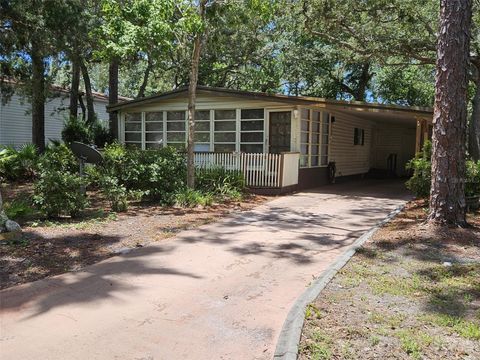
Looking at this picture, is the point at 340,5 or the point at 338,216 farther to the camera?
the point at 340,5

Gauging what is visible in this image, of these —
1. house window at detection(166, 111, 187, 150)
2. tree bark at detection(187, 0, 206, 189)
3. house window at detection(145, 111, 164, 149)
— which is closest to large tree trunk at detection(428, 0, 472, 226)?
tree bark at detection(187, 0, 206, 189)

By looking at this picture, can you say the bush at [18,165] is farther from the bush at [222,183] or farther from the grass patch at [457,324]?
the grass patch at [457,324]

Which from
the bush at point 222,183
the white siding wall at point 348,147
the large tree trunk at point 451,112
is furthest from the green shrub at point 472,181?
the white siding wall at point 348,147

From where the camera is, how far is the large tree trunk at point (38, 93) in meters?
13.8

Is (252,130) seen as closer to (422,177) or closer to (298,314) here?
(422,177)

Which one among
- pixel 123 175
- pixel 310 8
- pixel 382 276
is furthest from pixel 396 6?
pixel 382 276

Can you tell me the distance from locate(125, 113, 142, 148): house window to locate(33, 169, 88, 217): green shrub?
8.86 m

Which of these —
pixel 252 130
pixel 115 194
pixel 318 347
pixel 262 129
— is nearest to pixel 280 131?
pixel 262 129

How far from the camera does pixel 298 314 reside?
3.85 metres

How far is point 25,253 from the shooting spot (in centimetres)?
580

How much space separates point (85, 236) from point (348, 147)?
13.7m

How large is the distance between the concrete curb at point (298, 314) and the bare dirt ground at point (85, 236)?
2.79 m

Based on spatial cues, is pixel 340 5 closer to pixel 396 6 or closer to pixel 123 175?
pixel 396 6

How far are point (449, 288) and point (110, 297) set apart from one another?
11.3 ft
